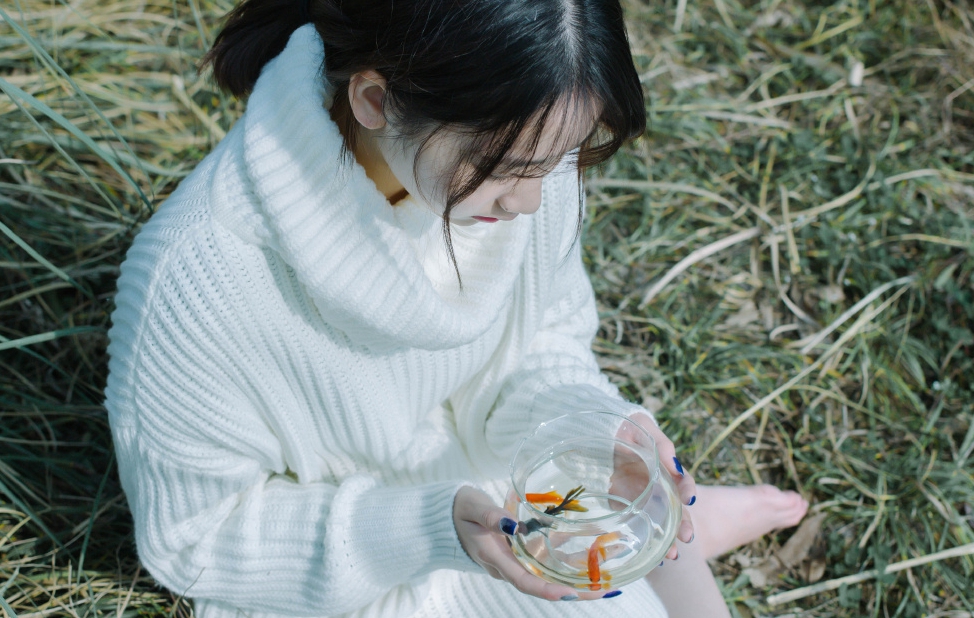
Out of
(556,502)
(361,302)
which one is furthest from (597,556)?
(361,302)

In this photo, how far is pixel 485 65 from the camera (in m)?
0.93

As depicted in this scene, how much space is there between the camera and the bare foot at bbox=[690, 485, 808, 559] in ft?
5.85

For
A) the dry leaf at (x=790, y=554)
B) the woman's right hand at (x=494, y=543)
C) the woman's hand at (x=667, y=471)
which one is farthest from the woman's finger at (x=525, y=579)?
the dry leaf at (x=790, y=554)

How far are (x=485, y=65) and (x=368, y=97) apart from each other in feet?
0.57

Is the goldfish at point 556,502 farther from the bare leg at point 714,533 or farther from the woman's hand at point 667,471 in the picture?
the bare leg at point 714,533

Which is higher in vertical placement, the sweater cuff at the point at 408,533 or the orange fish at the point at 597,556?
the orange fish at the point at 597,556

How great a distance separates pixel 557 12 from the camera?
36.6 inches

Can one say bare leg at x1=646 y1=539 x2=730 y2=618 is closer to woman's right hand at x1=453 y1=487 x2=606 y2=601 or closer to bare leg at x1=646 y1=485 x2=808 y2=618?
bare leg at x1=646 y1=485 x2=808 y2=618

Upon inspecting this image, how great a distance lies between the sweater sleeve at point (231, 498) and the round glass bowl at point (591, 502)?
0.14 metres

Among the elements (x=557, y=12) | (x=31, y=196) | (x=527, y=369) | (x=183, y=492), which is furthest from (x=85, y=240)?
(x=557, y=12)

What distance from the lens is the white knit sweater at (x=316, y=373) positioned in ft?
3.64

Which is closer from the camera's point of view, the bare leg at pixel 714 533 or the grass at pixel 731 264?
the bare leg at pixel 714 533

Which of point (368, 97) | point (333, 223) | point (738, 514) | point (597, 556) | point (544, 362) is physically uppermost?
point (368, 97)

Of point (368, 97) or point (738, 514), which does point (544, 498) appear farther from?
point (738, 514)
